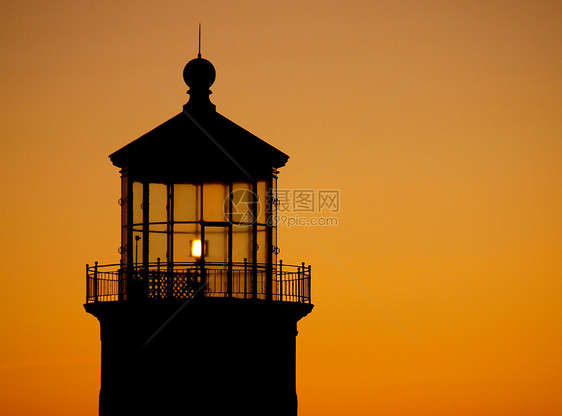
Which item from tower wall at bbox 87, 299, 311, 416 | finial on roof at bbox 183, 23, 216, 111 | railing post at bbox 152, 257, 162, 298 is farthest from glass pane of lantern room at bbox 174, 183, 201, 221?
tower wall at bbox 87, 299, 311, 416

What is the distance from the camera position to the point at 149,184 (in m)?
24.0

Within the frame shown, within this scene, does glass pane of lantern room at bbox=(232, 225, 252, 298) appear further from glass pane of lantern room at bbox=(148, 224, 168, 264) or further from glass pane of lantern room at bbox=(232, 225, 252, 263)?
glass pane of lantern room at bbox=(148, 224, 168, 264)

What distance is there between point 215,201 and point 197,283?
5.70 ft

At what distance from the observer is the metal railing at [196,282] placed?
75.9 ft

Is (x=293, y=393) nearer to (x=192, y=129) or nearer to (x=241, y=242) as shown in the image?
(x=241, y=242)

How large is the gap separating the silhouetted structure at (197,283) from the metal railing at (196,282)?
2 centimetres

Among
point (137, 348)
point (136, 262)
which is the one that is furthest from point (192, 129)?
point (137, 348)

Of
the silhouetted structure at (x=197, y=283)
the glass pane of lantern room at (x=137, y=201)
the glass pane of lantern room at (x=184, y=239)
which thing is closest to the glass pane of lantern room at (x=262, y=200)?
the silhouetted structure at (x=197, y=283)

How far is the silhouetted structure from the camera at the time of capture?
23250 millimetres

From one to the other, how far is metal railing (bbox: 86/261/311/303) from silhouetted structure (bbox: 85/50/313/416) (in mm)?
20

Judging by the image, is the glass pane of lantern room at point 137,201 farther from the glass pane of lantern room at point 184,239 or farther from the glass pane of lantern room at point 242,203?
the glass pane of lantern room at point 242,203

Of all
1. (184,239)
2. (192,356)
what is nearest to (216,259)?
(184,239)

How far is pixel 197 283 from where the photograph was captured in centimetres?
2314

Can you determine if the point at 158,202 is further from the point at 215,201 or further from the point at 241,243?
the point at 241,243
